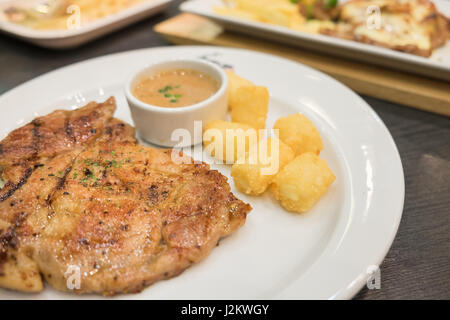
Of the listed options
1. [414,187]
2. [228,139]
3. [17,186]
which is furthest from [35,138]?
[414,187]

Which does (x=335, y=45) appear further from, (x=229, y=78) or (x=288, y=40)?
(x=229, y=78)

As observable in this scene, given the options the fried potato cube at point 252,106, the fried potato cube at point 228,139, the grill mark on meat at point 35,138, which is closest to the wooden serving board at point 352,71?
the fried potato cube at point 252,106

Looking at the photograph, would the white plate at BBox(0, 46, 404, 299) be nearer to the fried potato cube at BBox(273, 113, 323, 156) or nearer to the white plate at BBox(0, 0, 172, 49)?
the fried potato cube at BBox(273, 113, 323, 156)

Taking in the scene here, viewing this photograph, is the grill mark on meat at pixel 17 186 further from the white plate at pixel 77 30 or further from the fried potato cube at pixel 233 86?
the white plate at pixel 77 30

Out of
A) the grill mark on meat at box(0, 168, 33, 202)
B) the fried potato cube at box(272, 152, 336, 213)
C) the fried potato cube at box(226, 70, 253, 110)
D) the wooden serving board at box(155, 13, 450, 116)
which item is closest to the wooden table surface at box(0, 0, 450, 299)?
the wooden serving board at box(155, 13, 450, 116)

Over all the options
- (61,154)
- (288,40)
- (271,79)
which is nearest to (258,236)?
(61,154)
